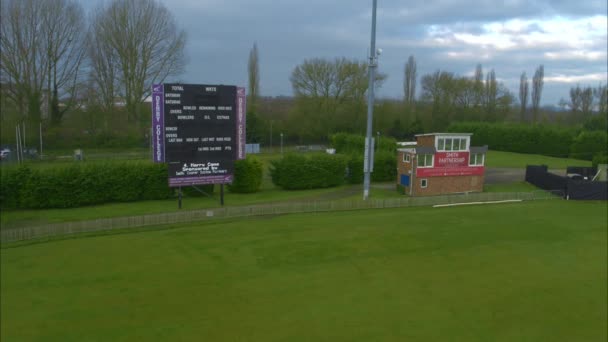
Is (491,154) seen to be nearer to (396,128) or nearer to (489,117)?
(396,128)

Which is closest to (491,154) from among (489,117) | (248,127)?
(489,117)

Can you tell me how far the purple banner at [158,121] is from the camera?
22969 mm

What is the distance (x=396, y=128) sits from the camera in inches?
2382

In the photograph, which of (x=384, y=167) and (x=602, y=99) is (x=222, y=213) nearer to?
(x=384, y=167)

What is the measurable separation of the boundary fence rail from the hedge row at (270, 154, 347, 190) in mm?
8618

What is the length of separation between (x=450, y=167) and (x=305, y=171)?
10498 mm

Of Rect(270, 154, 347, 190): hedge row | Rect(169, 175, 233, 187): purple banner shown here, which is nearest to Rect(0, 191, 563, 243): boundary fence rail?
Rect(169, 175, 233, 187): purple banner

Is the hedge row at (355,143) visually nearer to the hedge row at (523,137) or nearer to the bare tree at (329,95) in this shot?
the bare tree at (329,95)

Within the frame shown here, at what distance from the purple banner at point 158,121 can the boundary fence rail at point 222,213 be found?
133 inches

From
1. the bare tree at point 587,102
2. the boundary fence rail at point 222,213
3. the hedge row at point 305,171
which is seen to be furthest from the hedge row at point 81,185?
the bare tree at point 587,102

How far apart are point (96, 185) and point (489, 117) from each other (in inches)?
2742

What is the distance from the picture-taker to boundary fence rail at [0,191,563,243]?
1980 cm

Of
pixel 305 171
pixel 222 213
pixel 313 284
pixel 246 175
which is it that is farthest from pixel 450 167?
pixel 313 284

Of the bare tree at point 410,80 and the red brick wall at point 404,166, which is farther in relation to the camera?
the bare tree at point 410,80
